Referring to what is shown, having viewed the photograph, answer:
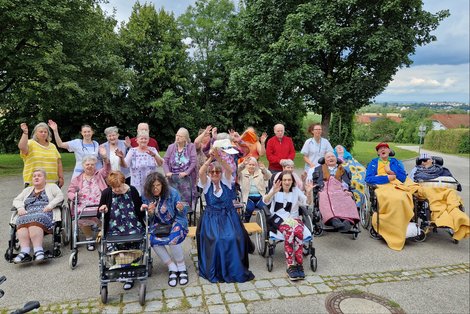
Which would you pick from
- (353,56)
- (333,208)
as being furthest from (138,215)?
(353,56)

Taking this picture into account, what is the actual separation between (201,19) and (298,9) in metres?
17.2

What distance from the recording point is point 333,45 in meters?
14.3

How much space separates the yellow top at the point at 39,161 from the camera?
17.8 feet

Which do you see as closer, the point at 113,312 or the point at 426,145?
the point at 113,312

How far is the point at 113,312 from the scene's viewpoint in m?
3.44

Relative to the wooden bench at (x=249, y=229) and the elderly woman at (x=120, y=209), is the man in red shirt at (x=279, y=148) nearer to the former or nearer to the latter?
the wooden bench at (x=249, y=229)

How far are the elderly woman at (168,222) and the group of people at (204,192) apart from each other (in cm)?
1

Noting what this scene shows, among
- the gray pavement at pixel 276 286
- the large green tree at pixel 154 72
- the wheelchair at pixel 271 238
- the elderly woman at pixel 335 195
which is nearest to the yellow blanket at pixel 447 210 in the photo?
the gray pavement at pixel 276 286

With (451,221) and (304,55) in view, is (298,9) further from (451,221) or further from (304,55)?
(451,221)

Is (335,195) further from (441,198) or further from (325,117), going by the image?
(325,117)

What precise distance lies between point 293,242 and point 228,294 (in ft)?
3.61

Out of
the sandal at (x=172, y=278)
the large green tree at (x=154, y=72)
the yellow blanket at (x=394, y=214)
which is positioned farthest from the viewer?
the large green tree at (x=154, y=72)

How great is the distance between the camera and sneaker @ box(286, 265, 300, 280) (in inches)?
166

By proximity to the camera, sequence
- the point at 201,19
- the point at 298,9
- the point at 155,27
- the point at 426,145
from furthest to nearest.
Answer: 1. the point at 426,145
2. the point at 201,19
3. the point at 155,27
4. the point at 298,9
